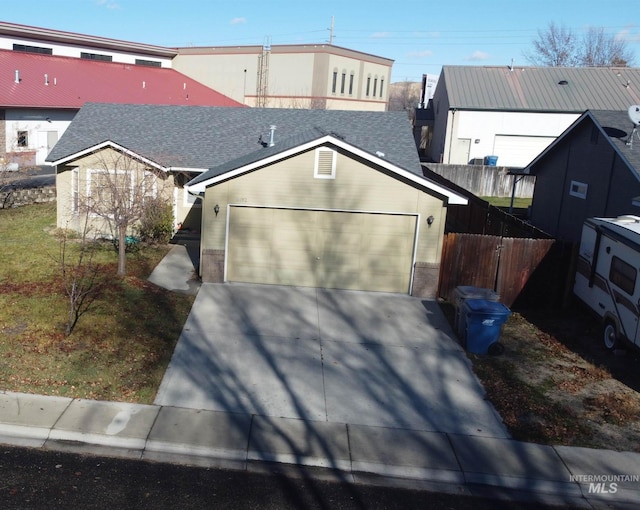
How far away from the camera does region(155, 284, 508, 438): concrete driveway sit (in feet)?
35.0

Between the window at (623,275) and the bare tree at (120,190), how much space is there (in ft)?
39.1

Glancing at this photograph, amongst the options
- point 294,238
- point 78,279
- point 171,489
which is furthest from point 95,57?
point 171,489

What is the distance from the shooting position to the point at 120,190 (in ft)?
59.3

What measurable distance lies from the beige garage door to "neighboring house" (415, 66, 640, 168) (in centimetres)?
2893

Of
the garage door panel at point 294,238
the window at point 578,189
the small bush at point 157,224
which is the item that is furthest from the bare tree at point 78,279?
the window at point 578,189

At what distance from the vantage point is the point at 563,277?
53.6ft

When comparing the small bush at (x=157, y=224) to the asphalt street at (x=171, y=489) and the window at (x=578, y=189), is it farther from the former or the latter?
the window at (x=578, y=189)

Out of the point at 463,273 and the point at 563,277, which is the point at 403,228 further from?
the point at 563,277

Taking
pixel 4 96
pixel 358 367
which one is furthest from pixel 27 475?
pixel 4 96

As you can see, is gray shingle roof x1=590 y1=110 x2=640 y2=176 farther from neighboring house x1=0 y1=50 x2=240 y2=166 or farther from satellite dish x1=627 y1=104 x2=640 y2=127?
neighboring house x1=0 y1=50 x2=240 y2=166

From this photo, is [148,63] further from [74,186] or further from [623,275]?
[623,275]

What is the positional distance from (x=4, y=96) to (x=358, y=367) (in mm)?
34339

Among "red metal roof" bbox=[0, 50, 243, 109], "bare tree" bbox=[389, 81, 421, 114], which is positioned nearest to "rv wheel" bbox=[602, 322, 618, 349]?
"red metal roof" bbox=[0, 50, 243, 109]

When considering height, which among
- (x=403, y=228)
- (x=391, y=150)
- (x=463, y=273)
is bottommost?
(x=463, y=273)
